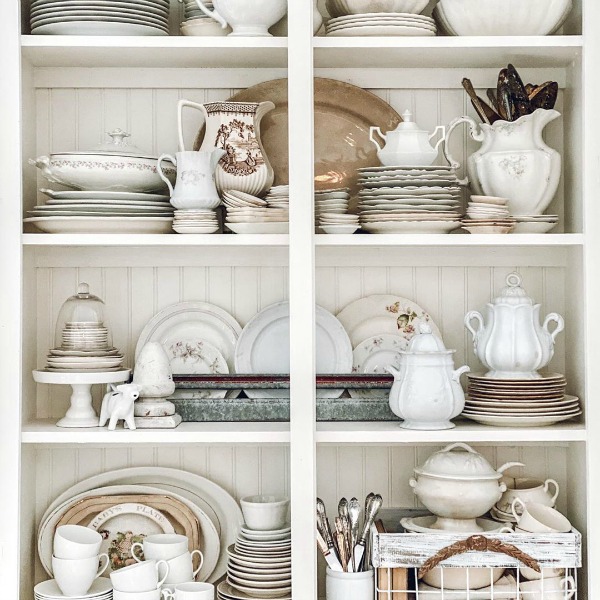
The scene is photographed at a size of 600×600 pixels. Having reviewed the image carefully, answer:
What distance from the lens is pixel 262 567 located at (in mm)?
1909

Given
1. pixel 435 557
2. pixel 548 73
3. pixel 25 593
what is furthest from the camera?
pixel 548 73

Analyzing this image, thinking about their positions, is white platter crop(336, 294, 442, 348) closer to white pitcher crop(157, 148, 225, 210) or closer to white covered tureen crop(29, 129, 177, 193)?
white pitcher crop(157, 148, 225, 210)

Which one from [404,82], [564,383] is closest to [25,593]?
[564,383]

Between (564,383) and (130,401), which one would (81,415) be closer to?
(130,401)

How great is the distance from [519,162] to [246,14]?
67 centimetres

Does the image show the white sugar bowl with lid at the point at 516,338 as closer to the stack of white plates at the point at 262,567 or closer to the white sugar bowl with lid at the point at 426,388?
the white sugar bowl with lid at the point at 426,388

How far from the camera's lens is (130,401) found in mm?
1893

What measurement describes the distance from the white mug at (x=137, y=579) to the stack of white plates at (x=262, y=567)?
0.54ft

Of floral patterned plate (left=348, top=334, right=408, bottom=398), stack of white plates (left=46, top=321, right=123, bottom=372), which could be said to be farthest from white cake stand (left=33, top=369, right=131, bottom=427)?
floral patterned plate (left=348, top=334, right=408, bottom=398)

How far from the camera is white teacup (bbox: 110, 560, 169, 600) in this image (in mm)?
1852

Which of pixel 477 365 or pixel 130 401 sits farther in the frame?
pixel 477 365

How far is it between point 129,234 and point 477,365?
0.86 meters

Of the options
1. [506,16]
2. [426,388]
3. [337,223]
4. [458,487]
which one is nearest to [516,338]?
[426,388]

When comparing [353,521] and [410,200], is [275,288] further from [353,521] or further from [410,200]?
[353,521]
